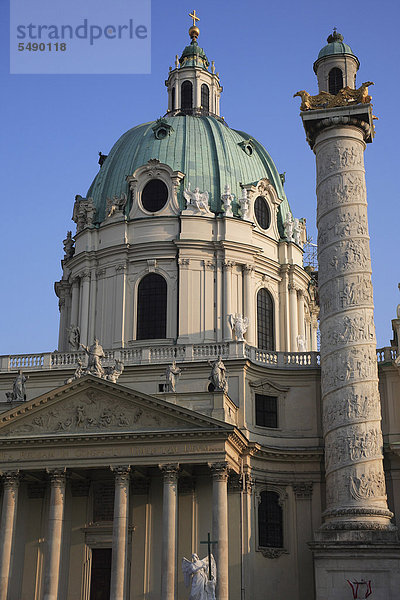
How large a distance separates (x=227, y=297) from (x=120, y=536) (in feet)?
52.3

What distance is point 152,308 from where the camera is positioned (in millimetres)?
46719

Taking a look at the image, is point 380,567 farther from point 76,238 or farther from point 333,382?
point 76,238

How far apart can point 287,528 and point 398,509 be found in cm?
515

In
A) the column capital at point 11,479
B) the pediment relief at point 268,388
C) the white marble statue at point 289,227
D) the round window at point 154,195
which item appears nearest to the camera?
the column capital at point 11,479

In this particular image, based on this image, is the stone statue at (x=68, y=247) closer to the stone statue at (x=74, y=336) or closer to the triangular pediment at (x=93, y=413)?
the stone statue at (x=74, y=336)

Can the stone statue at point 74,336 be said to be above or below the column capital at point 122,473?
above

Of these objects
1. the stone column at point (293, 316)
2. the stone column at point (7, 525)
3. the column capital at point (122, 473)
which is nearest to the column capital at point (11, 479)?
the stone column at point (7, 525)

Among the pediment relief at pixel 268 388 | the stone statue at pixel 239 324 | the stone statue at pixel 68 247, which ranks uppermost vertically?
the stone statue at pixel 68 247

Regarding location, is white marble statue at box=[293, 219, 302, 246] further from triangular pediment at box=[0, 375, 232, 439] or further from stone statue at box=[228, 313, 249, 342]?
triangular pediment at box=[0, 375, 232, 439]

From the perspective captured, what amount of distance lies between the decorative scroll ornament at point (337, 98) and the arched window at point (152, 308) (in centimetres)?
1367

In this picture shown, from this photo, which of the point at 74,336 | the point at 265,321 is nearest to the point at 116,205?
the point at 74,336

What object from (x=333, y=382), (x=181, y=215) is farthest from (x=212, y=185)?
(x=333, y=382)

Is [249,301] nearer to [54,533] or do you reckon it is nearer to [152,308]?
[152,308]

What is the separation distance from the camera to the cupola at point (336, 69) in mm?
38812
